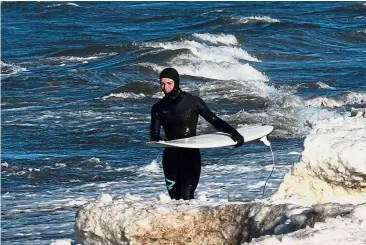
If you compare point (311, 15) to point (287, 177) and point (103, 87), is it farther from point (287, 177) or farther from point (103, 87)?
point (287, 177)

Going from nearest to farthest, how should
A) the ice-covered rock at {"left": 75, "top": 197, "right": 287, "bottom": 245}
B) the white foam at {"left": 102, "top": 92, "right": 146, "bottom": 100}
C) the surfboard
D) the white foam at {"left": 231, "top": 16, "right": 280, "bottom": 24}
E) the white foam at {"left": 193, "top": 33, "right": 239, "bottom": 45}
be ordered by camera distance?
1. the ice-covered rock at {"left": 75, "top": 197, "right": 287, "bottom": 245}
2. the surfboard
3. the white foam at {"left": 102, "top": 92, "right": 146, "bottom": 100}
4. the white foam at {"left": 193, "top": 33, "right": 239, "bottom": 45}
5. the white foam at {"left": 231, "top": 16, "right": 280, "bottom": 24}

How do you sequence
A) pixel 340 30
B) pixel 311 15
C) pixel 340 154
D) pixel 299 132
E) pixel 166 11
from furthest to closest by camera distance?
pixel 166 11
pixel 311 15
pixel 340 30
pixel 299 132
pixel 340 154

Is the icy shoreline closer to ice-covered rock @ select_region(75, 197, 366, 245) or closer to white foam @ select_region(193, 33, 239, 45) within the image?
ice-covered rock @ select_region(75, 197, 366, 245)

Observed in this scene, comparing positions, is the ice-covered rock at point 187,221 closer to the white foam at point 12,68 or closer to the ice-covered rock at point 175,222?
the ice-covered rock at point 175,222

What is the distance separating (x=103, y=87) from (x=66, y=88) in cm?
77

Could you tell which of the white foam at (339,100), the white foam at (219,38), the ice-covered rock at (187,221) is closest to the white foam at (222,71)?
the white foam at (339,100)

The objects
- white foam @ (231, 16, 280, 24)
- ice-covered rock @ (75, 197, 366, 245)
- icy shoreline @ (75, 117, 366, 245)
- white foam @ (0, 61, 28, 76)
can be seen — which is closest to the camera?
icy shoreline @ (75, 117, 366, 245)

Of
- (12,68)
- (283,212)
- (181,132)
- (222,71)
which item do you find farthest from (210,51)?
(283,212)

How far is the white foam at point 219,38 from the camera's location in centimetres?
3100

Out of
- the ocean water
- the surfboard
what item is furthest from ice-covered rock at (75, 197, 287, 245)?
the ocean water

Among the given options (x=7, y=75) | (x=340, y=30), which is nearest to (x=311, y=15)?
(x=340, y=30)

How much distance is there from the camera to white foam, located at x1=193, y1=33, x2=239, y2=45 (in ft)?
102

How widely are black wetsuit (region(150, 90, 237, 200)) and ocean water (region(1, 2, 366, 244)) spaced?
34.0 inches

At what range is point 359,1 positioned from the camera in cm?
4291
